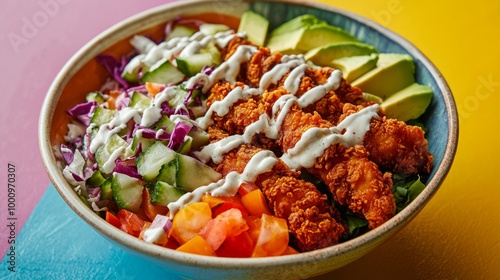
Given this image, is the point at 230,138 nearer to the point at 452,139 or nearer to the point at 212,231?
the point at 212,231

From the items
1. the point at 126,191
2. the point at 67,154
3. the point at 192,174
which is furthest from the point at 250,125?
the point at 67,154

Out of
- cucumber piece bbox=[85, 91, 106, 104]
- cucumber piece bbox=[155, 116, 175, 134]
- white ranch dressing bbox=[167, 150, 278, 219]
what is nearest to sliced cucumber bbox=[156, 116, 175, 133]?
cucumber piece bbox=[155, 116, 175, 134]

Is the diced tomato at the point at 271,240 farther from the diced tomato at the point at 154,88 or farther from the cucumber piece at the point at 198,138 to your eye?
the diced tomato at the point at 154,88

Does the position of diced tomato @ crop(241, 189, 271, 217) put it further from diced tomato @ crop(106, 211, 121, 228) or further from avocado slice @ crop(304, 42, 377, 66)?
avocado slice @ crop(304, 42, 377, 66)

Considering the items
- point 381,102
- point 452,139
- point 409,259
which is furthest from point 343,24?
point 409,259

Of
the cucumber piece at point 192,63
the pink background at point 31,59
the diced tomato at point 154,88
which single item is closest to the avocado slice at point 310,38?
the cucumber piece at point 192,63

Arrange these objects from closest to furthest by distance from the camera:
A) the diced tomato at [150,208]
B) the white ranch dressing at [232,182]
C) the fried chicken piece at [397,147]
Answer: the white ranch dressing at [232,182], the diced tomato at [150,208], the fried chicken piece at [397,147]
